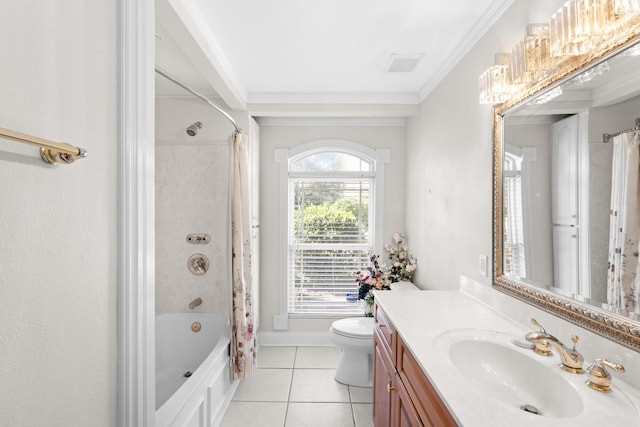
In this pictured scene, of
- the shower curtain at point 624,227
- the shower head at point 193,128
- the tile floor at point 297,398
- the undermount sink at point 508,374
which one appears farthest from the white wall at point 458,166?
the shower head at point 193,128

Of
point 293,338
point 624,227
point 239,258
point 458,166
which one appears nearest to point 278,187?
point 239,258

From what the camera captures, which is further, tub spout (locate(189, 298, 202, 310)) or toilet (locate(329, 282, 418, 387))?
tub spout (locate(189, 298, 202, 310))

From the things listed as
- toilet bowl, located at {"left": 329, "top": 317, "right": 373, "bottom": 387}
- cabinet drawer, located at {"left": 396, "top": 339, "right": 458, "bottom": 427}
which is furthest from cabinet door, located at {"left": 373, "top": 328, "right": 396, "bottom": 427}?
toilet bowl, located at {"left": 329, "top": 317, "right": 373, "bottom": 387}

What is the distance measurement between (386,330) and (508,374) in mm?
634

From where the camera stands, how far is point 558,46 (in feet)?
3.84

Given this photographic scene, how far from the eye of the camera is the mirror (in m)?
1.00

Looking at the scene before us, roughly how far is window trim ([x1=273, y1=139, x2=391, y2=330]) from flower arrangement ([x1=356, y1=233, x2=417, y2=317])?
0.19m

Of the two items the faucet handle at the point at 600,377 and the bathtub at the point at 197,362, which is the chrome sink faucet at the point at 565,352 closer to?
the faucet handle at the point at 600,377

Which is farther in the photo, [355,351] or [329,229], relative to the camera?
[329,229]

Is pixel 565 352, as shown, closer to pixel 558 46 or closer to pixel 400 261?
pixel 558 46

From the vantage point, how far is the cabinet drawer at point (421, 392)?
959 mm

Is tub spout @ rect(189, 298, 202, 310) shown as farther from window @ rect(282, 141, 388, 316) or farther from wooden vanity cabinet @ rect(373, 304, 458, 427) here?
wooden vanity cabinet @ rect(373, 304, 458, 427)

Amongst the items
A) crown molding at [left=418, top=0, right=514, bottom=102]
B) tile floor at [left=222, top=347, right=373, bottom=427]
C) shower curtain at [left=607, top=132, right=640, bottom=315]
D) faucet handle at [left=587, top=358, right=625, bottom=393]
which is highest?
crown molding at [left=418, top=0, right=514, bottom=102]

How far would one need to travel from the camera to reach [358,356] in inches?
105
